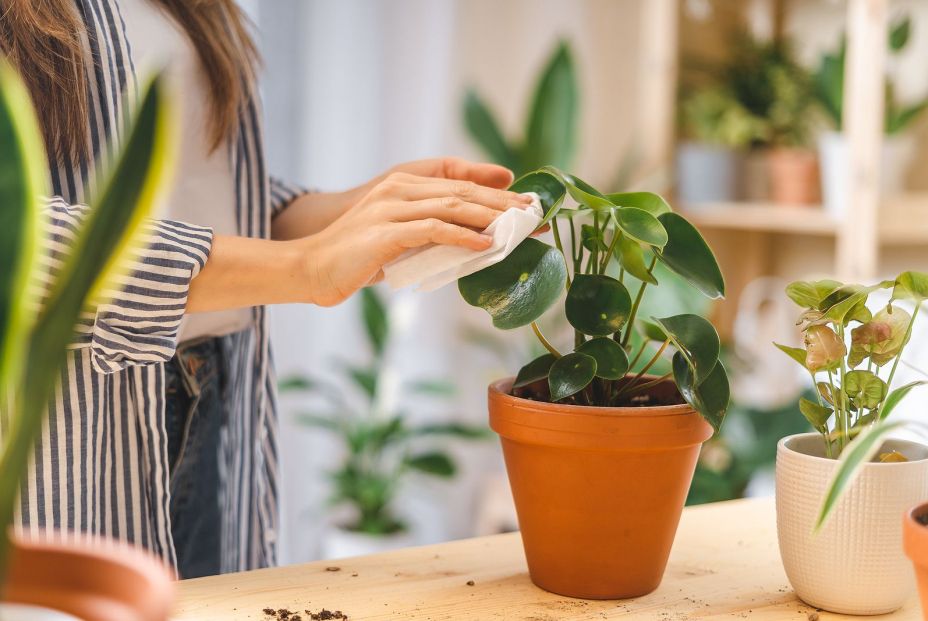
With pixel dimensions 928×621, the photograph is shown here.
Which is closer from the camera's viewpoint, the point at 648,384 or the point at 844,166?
the point at 648,384

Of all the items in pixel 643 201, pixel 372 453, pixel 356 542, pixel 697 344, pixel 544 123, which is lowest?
pixel 356 542

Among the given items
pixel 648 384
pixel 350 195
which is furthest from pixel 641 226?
pixel 350 195

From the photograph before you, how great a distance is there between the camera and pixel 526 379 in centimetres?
79

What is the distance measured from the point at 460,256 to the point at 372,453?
1660mm

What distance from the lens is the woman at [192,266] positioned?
0.79 m

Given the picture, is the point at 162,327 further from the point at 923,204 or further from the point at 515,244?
the point at 923,204

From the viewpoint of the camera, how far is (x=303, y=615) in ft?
2.34

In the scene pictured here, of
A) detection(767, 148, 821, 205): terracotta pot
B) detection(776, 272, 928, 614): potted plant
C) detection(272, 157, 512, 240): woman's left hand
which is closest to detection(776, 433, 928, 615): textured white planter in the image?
detection(776, 272, 928, 614): potted plant

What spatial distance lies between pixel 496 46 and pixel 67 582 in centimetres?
237

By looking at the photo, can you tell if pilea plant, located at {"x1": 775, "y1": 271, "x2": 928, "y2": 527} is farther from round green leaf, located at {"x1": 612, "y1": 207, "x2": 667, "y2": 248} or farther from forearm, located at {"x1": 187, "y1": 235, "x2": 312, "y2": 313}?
forearm, located at {"x1": 187, "y1": 235, "x2": 312, "y2": 313}

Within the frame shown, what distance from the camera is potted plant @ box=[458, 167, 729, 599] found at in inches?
28.0

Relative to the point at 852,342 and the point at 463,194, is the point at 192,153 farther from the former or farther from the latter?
the point at 852,342

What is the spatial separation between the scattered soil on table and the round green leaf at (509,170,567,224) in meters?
0.35

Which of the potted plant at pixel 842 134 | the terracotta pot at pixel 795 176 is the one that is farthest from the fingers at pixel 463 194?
the terracotta pot at pixel 795 176
